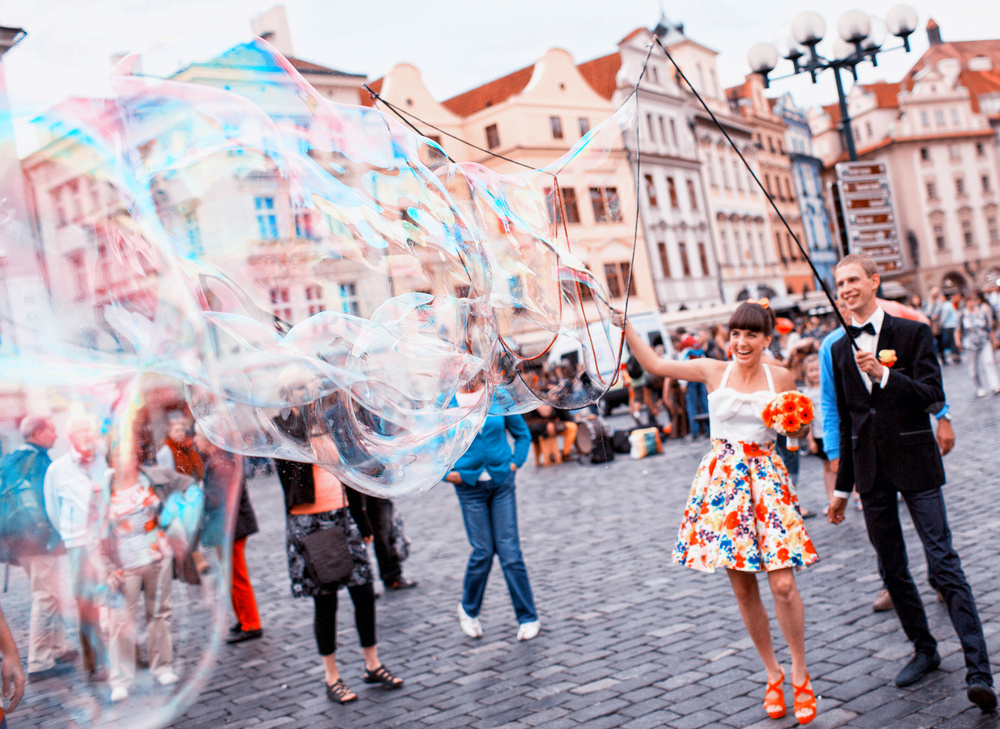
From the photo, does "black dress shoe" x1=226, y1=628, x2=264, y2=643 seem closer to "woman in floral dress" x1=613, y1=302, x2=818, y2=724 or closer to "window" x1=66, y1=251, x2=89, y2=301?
"woman in floral dress" x1=613, y1=302, x2=818, y2=724

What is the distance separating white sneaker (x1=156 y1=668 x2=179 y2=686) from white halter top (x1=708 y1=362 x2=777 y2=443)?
8.23 feet

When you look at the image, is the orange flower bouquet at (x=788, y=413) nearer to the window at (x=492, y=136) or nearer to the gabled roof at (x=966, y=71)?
the window at (x=492, y=136)

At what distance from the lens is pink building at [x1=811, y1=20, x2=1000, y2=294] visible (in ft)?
208

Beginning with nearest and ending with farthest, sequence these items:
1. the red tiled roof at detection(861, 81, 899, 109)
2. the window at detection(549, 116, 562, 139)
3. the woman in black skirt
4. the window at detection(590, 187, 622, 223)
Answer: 1. the window at detection(590, 187, 622, 223)
2. the woman in black skirt
3. the window at detection(549, 116, 562, 139)
4. the red tiled roof at detection(861, 81, 899, 109)

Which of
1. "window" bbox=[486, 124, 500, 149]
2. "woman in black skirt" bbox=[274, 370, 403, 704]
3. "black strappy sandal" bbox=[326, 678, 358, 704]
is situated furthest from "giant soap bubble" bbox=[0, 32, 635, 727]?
"window" bbox=[486, 124, 500, 149]

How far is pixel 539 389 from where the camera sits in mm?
4188

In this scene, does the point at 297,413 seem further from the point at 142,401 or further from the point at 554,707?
the point at 554,707

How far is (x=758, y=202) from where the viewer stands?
5269cm

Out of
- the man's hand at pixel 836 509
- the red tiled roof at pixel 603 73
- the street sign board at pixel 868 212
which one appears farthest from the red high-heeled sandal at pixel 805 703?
the red tiled roof at pixel 603 73

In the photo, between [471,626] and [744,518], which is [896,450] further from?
[471,626]

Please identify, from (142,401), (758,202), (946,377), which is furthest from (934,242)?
(142,401)

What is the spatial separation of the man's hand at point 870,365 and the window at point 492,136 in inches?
1297

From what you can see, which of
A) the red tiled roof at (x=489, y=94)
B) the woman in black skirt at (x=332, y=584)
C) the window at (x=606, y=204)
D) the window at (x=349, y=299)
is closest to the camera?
the window at (x=349, y=299)

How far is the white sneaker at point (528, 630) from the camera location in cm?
546
